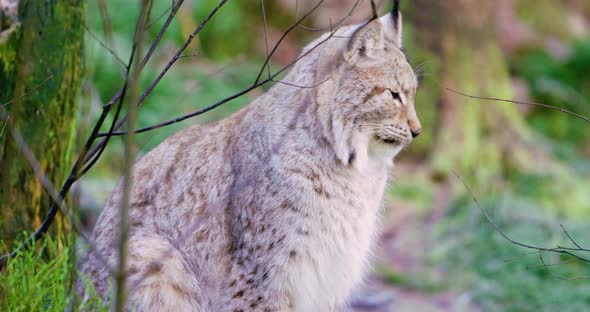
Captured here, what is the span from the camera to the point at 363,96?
3.80 meters

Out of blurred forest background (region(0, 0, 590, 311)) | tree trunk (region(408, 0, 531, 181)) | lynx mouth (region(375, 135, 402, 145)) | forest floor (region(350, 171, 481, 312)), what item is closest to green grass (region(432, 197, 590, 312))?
blurred forest background (region(0, 0, 590, 311))

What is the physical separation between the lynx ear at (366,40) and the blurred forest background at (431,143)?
1.44ft

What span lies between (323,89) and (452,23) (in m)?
4.88

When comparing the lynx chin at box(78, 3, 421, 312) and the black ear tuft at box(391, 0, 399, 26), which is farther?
the black ear tuft at box(391, 0, 399, 26)

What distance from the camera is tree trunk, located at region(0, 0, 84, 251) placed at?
12.9ft

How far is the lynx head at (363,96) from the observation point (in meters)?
3.79

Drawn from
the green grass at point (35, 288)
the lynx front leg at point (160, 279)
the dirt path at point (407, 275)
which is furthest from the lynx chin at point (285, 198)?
the dirt path at point (407, 275)

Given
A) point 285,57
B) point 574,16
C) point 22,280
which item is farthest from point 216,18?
point 22,280

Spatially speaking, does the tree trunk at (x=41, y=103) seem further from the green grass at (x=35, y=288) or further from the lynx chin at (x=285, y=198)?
the green grass at (x=35, y=288)

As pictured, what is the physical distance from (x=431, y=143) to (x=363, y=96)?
4.57 meters

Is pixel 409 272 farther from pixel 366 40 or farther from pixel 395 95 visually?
pixel 366 40

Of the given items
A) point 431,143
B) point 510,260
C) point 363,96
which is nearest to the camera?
point 363,96

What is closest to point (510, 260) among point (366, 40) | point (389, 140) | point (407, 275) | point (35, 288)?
point (407, 275)

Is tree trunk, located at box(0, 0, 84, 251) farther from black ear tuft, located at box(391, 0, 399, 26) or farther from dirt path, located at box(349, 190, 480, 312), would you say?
dirt path, located at box(349, 190, 480, 312)
